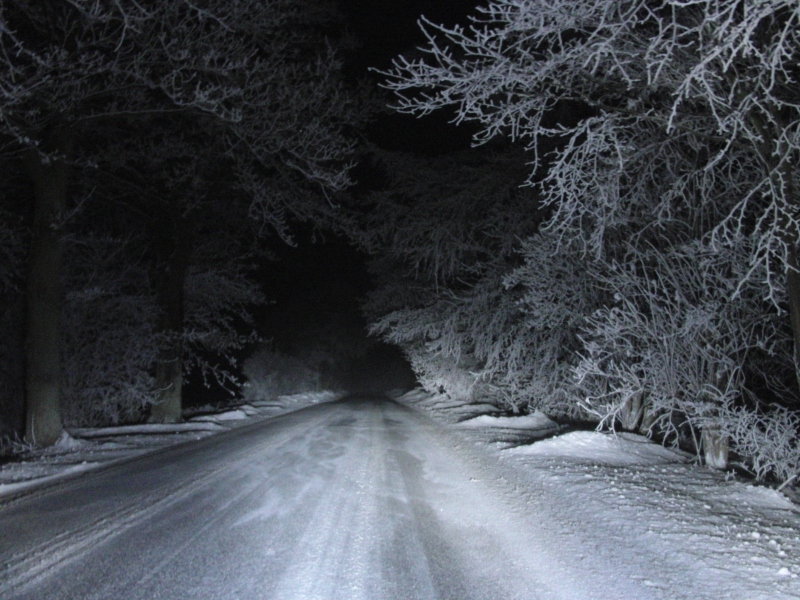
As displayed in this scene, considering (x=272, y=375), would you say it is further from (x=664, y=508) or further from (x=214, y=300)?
(x=664, y=508)

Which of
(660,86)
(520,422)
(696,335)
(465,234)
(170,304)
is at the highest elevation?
(465,234)

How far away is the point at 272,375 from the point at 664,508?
2745 centimetres

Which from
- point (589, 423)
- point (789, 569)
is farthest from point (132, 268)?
point (789, 569)

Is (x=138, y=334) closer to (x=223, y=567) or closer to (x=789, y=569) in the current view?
(x=223, y=567)

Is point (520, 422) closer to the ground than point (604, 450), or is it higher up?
closer to the ground

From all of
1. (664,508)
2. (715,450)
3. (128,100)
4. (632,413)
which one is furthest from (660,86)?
(128,100)

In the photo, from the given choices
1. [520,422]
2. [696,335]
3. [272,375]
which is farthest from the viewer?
[272,375]

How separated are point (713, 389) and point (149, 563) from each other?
6.74m

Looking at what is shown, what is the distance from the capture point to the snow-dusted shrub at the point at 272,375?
28750 millimetres

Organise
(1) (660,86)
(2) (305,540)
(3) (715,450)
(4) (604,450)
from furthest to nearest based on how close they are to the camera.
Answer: (4) (604,450) < (3) (715,450) < (1) (660,86) < (2) (305,540)

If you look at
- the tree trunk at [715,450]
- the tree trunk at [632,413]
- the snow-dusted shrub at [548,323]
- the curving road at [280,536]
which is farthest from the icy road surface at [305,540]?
the tree trunk at [632,413]

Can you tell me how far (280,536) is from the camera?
14.5 feet

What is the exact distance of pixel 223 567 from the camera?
3.80 m

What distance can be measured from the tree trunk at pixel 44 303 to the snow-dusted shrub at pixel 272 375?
54.5 feet
